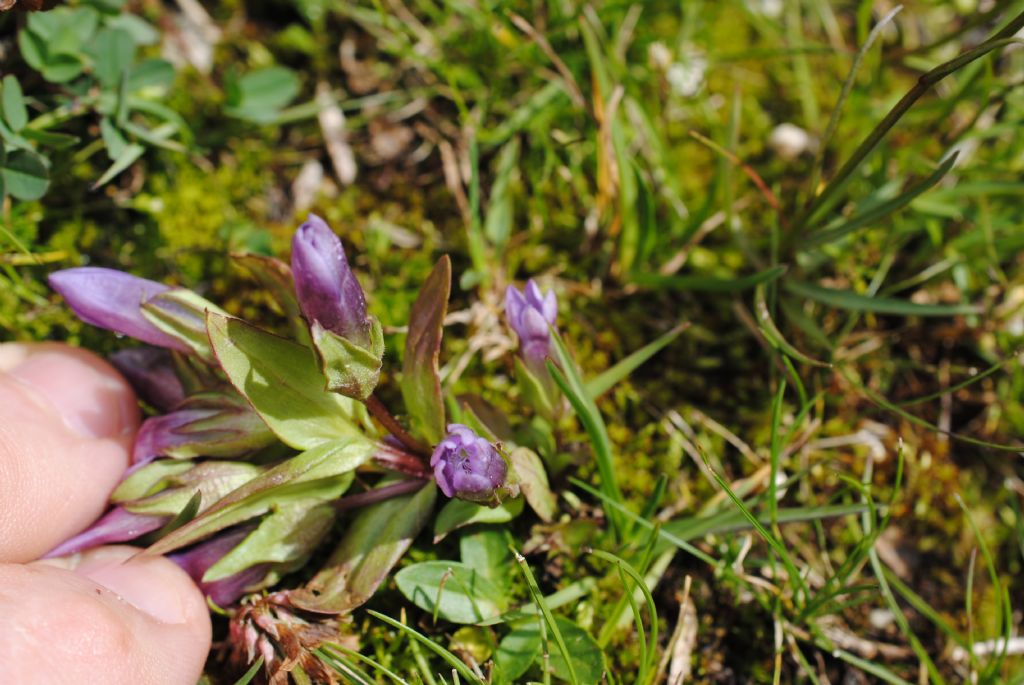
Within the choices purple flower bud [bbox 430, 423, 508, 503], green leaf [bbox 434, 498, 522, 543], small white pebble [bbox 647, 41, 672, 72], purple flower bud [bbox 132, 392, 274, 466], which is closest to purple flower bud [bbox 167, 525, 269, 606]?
purple flower bud [bbox 132, 392, 274, 466]

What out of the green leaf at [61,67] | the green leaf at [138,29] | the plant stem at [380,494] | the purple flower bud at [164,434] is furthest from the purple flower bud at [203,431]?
the green leaf at [138,29]

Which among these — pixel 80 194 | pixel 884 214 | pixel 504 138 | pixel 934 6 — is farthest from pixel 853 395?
pixel 80 194

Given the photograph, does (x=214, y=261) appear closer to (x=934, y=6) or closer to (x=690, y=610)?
(x=690, y=610)

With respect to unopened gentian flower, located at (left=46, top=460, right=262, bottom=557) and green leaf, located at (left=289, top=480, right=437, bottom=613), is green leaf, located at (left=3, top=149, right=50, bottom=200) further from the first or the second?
green leaf, located at (left=289, top=480, right=437, bottom=613)

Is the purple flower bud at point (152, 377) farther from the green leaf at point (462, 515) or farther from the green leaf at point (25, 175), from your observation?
the green leaf at point (462, 515)

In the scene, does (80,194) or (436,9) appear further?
(436,9)
